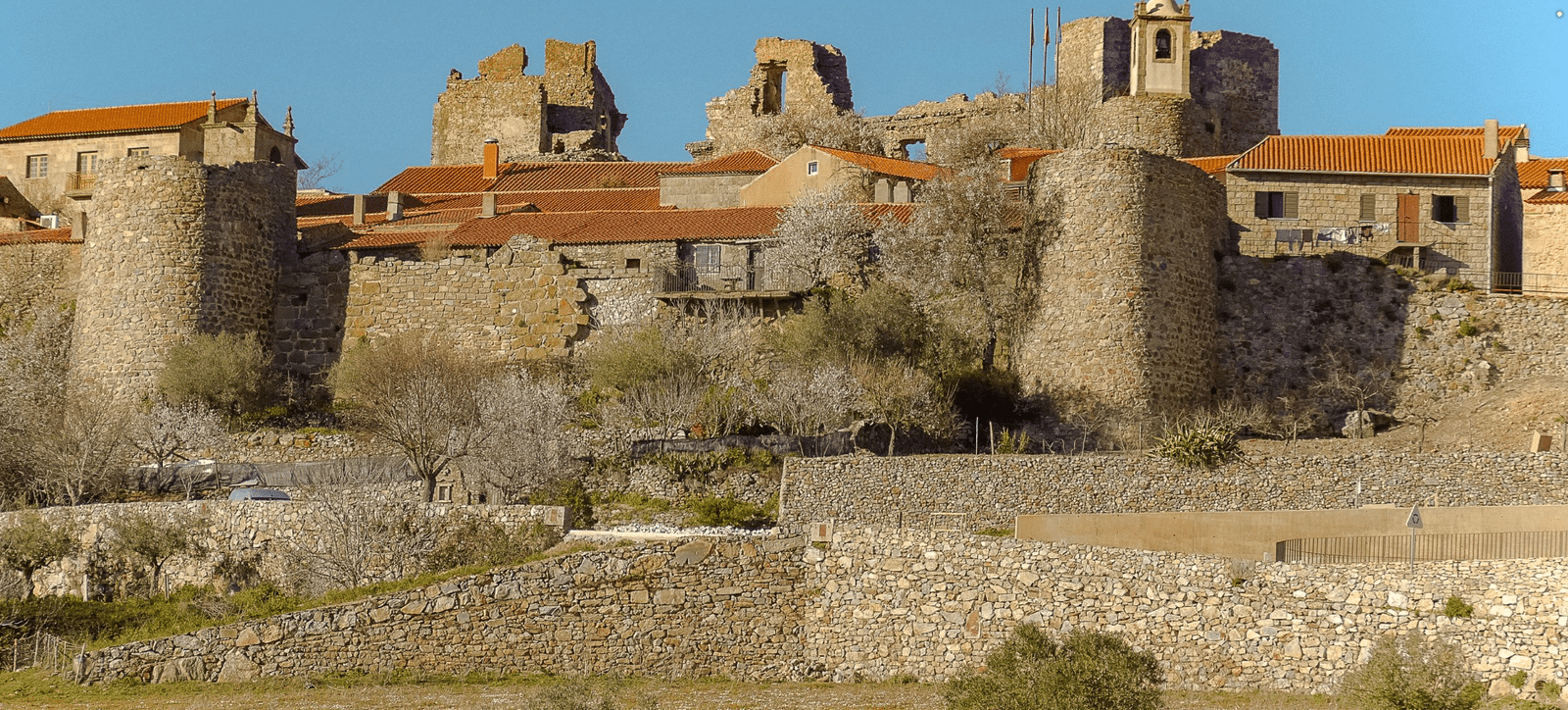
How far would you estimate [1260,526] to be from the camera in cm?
3319

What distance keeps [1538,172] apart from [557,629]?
110ft

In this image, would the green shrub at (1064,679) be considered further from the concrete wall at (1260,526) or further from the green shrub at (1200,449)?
the green shrub at (1200,449)

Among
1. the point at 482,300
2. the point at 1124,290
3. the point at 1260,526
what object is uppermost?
the point at 1124,290

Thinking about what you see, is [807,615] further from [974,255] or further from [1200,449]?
[974,255]

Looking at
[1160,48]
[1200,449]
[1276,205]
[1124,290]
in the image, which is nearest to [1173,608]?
[1200,449]

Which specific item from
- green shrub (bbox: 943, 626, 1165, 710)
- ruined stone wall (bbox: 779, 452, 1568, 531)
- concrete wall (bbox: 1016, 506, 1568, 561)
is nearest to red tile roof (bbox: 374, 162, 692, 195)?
ruined stone wall (bbox: 779, 452, 1568, 531)

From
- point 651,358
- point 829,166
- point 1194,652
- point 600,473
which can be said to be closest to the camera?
point 1194,652

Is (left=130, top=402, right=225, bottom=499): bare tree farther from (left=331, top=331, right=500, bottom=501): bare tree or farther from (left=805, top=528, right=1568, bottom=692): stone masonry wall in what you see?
(left=805, top=528, right=1568, bottom=692): stone masonry wall

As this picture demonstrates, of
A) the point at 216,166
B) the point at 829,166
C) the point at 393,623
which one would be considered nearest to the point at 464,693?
the point at 393,623

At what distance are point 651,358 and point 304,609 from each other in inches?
471

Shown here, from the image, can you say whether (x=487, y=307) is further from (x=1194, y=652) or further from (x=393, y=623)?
(x=1194, y=652)

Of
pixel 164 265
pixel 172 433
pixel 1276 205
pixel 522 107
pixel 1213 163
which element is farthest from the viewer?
pixel 522 107

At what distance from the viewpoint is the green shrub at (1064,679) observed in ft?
80.6

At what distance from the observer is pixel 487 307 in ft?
153
